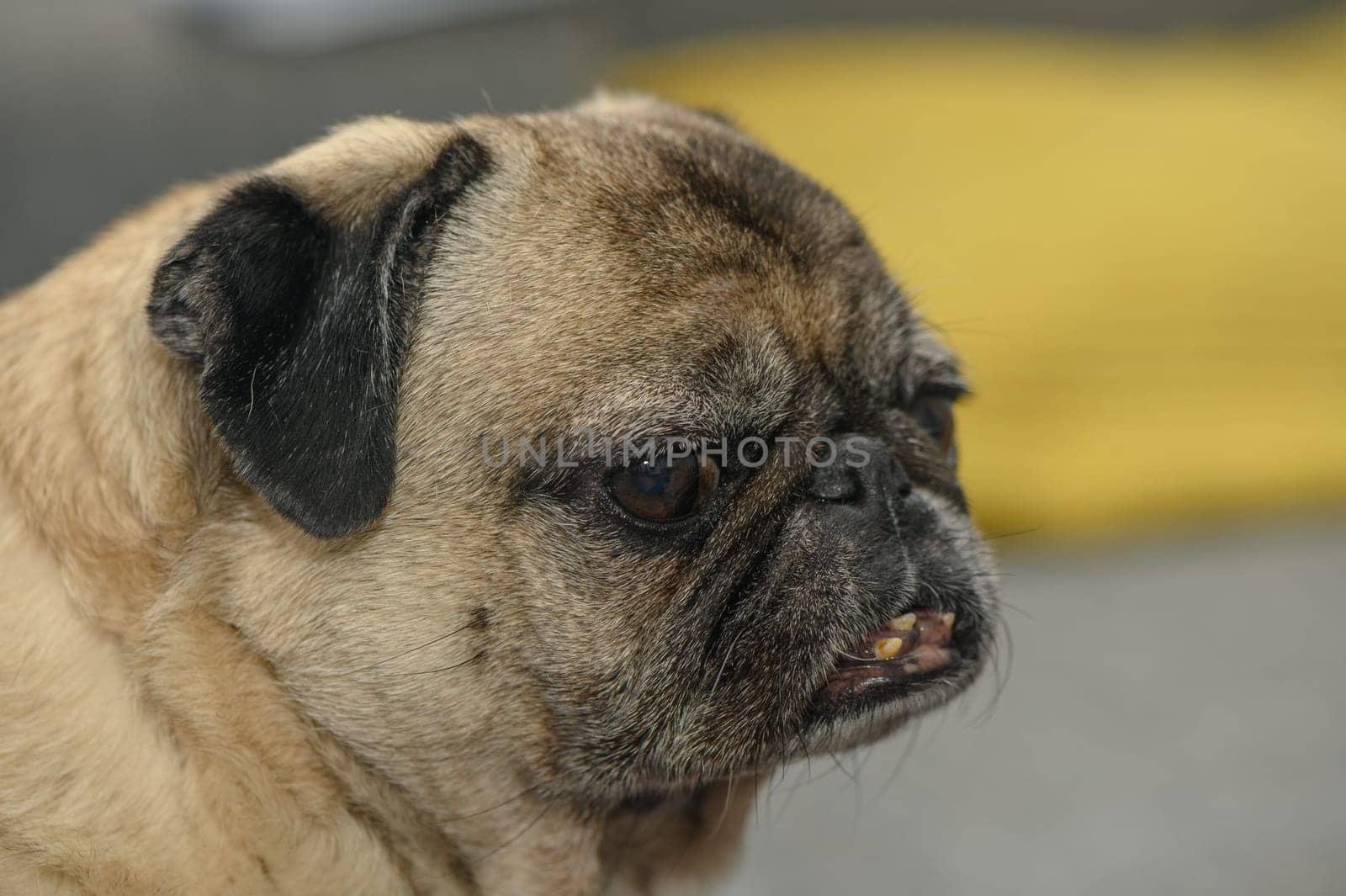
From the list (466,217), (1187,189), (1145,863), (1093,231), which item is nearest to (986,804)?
(1145,863)

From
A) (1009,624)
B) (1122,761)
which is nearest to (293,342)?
(1122,761)

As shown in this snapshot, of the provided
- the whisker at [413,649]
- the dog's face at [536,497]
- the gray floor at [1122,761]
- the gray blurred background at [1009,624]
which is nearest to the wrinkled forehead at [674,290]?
the dog's face at [536,497]

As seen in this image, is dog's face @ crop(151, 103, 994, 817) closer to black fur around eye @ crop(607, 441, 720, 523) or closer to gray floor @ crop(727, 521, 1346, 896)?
black fur around eye @ crop(607, 441, 720, 523)

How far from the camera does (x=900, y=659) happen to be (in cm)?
172

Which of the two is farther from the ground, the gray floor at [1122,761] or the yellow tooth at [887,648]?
the yellow tooth at [887,648]

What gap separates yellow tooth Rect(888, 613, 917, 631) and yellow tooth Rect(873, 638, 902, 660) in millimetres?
16

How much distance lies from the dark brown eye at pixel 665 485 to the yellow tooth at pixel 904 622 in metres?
0.29

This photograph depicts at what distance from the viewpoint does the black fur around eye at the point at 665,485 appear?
1.66m

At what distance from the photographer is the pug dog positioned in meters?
1.61

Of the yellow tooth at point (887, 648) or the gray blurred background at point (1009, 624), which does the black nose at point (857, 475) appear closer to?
the yellow tooth at point (887, 648)

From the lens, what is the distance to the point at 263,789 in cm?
166

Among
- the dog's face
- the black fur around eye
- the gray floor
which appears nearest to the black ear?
the dog's face

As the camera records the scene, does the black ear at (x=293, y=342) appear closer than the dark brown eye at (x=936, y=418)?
Yes

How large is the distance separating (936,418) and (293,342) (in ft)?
3.30
